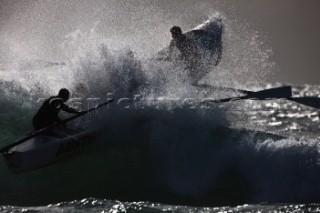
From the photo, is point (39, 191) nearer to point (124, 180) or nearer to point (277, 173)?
point (124, 180)

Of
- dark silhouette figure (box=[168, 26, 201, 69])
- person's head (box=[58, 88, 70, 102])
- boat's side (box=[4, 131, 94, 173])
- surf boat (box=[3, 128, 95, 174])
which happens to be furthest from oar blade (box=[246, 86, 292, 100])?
person's head (box=[58, 88, 70, 102])

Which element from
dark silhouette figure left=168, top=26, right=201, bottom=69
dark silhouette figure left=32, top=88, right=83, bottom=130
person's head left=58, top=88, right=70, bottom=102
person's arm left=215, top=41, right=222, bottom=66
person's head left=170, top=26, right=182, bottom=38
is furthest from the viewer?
person's arm left=215, top=41, right=222, bottom=66

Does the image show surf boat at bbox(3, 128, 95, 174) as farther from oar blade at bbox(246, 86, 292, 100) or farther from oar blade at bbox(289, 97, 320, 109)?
oar blade at bbox(289, 97, 320, 109)

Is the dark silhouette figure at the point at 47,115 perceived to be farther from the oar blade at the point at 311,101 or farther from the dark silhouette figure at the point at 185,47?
the oar blade at the point at 311,101

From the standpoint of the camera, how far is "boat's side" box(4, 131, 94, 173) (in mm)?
11320

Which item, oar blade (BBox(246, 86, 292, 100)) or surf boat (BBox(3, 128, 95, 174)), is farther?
oar blade (BBox(246, 86, 292, 100))

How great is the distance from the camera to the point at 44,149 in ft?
38.3

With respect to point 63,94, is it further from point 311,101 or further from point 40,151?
point 311,101

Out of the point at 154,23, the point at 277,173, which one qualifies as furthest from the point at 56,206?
the point at 154,23

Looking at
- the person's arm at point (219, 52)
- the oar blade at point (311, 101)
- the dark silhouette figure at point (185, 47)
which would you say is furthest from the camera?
the person's arm at point (219, 52)

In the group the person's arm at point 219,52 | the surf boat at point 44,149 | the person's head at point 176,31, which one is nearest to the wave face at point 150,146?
the surf boat at point 44,149

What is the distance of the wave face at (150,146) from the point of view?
11570 mm

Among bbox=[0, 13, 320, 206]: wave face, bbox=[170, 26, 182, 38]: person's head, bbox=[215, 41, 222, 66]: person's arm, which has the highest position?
bbox=[170, 26, 182, 38]: person's head

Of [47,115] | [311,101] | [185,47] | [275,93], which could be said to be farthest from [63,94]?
[311,101]
